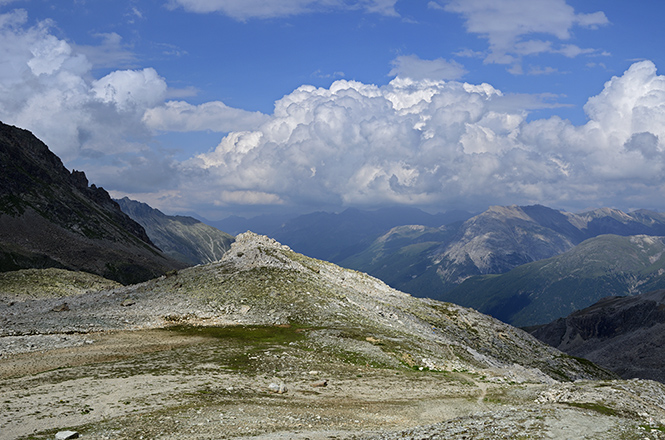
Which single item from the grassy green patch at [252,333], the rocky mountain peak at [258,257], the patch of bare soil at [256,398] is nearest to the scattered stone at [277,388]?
the patch of bare soil at [256,398]

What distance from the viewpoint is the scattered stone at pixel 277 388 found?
38.3 m

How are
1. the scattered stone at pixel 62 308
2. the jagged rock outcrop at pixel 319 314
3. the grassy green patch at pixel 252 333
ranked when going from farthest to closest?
the scattered stone at pixel 62 308, the jagged rock outcrop at pixel 319 314, the grassy green patch at pixel 252 333

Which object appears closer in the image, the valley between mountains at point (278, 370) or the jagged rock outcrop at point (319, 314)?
the valley between mountains at point (278, 370)

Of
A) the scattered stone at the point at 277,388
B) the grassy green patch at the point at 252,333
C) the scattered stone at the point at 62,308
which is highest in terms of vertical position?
the scattered stone at the point at 62,308

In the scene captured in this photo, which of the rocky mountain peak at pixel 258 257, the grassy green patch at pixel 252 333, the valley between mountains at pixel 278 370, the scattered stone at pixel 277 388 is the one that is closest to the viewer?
the valley between mountains at pixel 278 370

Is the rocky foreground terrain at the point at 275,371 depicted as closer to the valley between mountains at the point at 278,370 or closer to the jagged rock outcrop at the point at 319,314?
the valley between mountains at the point at 278,370

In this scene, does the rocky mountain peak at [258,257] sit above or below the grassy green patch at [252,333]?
above

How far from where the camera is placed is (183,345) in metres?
52.9

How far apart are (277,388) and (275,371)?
593 cm

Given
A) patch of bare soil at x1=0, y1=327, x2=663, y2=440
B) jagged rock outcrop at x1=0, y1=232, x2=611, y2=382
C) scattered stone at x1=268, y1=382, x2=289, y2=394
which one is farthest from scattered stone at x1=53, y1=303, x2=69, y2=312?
scattered stone at x1=268, y1=382, x2=289, y2=394

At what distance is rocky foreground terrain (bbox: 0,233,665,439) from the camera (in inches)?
1126

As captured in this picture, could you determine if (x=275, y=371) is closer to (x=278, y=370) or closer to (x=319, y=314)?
(x=278, y=370)

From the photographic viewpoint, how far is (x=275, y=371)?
44.3 m

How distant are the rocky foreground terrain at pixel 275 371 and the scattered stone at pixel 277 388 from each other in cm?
17
